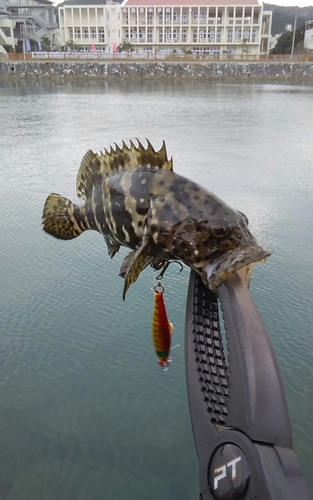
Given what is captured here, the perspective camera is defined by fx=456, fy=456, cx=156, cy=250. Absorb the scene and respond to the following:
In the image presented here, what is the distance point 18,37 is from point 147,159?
46.2 m

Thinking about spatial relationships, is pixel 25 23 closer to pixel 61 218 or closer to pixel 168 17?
pixel 168 17

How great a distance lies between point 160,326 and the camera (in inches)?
74.4

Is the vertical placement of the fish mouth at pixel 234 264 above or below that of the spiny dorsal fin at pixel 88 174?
below

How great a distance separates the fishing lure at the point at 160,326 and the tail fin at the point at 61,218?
0.47 metres

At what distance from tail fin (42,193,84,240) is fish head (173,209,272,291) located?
2.25ft

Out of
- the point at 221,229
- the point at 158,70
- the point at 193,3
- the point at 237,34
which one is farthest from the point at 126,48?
the point at 221,229

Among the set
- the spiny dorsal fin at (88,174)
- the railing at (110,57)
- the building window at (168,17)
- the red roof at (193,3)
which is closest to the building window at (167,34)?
the building window at (168,17)

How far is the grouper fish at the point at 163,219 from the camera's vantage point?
141cm

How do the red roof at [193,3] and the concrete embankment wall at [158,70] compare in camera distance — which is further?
the red roof at [193,3]

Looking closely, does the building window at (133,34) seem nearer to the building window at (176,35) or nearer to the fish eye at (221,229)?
the building window at (176,35)

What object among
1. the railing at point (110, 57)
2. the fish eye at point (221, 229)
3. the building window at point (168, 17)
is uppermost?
the building window at point (168, 17)

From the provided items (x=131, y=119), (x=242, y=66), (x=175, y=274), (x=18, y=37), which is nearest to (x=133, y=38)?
(x=18, y=37)

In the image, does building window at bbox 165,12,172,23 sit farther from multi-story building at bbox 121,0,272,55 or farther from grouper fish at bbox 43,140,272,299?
grouper fish at bbox 43,140,272,299

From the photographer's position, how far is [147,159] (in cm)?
166
